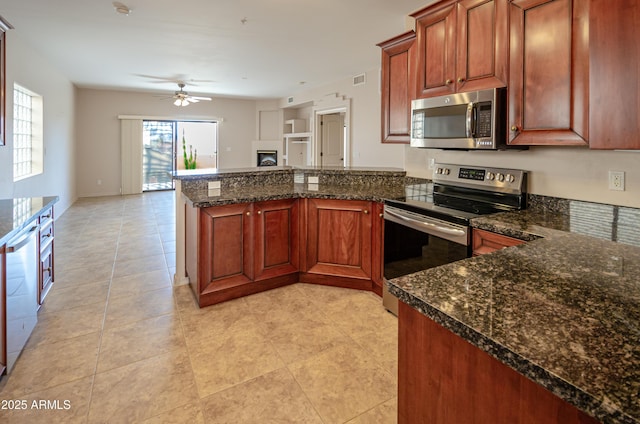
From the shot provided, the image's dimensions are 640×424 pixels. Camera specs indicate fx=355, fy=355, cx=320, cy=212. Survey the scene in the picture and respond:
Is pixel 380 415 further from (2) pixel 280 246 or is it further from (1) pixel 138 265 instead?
(1) pixel 138 265

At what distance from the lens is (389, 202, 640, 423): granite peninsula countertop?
595mm

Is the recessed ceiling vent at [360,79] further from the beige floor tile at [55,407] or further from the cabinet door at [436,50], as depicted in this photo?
the beige floor tile at [55,407]

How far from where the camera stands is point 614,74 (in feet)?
5.36

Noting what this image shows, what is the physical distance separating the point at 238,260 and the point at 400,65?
214 cm

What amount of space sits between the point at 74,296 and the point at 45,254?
46 centimetres

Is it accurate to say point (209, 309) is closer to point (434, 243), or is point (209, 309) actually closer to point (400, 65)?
point (434, 243)

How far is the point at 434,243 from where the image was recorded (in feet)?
7.38

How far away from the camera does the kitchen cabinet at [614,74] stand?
61.9 inches

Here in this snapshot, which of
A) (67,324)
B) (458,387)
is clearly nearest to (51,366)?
(67,324)

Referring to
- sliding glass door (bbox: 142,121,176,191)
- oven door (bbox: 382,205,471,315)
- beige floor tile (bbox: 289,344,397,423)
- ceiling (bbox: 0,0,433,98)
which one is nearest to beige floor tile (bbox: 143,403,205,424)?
beige floor tile (bbox: 289,344,397,423)

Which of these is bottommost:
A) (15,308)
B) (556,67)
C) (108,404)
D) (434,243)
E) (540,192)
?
(108,404)

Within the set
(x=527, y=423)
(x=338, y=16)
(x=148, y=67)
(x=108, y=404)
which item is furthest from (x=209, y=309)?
(x=148, y=67)

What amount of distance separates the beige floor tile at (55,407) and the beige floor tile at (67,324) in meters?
0.58

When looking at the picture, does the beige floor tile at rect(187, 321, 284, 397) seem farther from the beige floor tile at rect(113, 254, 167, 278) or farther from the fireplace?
the fireplace
